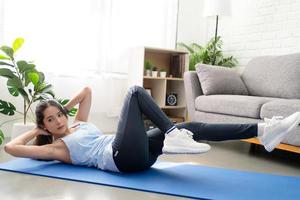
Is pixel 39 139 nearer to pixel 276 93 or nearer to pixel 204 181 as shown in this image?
pixel 204 181

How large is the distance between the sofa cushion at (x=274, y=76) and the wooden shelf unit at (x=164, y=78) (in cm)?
84

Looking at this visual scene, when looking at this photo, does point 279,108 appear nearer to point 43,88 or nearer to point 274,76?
point 274,76

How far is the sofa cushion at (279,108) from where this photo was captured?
7.80 feet

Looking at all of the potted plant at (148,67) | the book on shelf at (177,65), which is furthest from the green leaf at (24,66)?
the book on shelf at (177,65)

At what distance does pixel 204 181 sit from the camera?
74.3 inches

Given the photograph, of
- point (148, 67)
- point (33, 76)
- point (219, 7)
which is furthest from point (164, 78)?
point (33, 76)

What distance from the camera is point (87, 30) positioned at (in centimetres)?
367

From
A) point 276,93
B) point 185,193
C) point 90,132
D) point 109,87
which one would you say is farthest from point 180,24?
point 185,193

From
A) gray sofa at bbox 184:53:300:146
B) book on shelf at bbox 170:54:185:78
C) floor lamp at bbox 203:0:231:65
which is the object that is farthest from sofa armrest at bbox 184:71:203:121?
floor lamp at bbox 203:0:231:65

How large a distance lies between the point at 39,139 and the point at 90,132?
1.05 feet

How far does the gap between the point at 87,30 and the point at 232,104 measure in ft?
6.05

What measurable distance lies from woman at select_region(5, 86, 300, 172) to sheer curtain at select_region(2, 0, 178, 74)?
1.58 metres

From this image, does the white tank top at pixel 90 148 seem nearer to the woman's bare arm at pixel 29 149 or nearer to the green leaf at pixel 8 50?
the woman's bare arm at pixel 29 149

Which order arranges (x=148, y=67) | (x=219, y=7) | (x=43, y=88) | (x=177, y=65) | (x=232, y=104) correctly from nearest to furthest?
(x=43, y=88), (x=232, y=104), (x=148, y=67), (x=219, y=7), (x=177, y=65)
